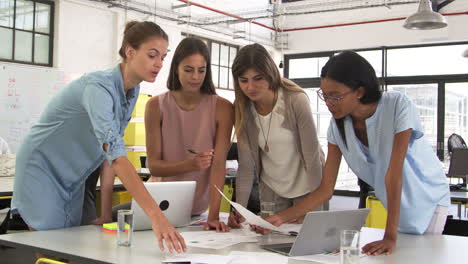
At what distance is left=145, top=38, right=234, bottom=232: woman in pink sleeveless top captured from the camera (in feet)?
7.23

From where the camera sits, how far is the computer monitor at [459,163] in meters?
5.01

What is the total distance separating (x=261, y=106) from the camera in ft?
7.41

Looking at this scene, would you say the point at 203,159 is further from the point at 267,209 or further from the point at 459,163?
the point at 459,163

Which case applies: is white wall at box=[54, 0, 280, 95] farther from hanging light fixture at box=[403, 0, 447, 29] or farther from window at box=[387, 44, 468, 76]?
window at box=[387, 44, 468, 76]

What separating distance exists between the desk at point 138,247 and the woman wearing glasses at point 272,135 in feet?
1.07

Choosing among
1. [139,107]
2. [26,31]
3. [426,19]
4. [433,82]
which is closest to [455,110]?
[433,82]

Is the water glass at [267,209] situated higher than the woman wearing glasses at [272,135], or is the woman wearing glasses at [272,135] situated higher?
the woman wearing glasses at [272,135]

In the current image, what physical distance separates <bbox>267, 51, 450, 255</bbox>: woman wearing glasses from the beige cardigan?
0.50 feet

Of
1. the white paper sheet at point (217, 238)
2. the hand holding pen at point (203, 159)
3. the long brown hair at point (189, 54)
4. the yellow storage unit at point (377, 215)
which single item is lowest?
the yellow storage unit at point (377, 215)

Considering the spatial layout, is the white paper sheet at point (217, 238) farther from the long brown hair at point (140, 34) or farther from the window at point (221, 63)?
the window at point (221, 63)

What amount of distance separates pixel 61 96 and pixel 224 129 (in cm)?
73

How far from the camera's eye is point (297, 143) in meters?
2.21

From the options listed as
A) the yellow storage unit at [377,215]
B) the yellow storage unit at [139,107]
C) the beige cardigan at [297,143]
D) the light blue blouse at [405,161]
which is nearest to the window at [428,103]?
the yellow storage unit at [139,107]

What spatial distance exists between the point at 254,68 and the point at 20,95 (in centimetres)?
508
